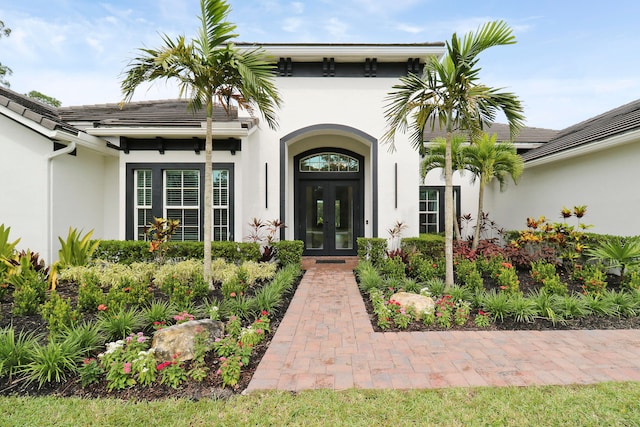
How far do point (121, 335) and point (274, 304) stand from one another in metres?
2.09

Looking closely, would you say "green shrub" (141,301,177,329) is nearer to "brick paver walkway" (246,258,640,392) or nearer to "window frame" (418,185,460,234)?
"brick paver walkway" (246,258,640,392)

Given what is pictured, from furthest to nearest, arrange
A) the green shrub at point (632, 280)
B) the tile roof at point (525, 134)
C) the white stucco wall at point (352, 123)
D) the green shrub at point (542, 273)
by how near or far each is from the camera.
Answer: the tile roof at point (525, 134)
the white stucco wall at point (352, 123)
the green shrub at point (542, 273)
the green shrub at point (632, 280)

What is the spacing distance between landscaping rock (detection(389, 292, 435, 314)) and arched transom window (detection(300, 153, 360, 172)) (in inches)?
251

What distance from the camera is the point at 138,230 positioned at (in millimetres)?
8352

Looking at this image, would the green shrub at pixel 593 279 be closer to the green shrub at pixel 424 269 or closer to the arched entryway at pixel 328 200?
the green shrub at pixel 424 269

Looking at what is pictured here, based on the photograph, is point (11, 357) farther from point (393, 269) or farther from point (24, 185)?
point (24, 185)

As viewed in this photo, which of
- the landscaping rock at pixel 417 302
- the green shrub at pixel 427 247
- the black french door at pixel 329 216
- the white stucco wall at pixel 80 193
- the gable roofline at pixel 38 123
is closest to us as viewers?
the landscaping rock at pixel 417 302

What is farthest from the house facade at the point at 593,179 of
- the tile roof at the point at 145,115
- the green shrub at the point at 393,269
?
the tile roof at the point at 145,115

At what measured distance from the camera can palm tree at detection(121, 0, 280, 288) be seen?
508cm

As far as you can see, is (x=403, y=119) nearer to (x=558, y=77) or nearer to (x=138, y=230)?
(x=138, y=230)

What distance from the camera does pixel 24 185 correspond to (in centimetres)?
717

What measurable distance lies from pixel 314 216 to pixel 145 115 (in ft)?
20.3

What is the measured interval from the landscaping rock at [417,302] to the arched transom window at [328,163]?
637 cm

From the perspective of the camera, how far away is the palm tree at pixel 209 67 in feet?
16.7
